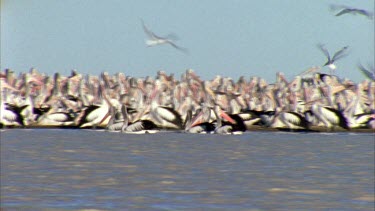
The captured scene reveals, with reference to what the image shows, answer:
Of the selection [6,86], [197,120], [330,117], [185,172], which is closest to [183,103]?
[197,120]

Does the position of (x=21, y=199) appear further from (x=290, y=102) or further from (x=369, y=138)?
(x=290, y=102)

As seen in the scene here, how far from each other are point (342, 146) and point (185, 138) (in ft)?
18.2

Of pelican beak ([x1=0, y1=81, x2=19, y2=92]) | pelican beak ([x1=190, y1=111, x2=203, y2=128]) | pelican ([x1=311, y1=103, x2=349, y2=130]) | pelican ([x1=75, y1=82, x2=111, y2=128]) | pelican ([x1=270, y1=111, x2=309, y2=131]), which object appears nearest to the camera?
pelican beak ([x1=190, y1=111, x2=203, y2=128])

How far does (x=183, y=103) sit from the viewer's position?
4475 cm

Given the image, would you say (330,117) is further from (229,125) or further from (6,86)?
(6,86)

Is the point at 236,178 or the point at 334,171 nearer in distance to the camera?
the point at 236,178

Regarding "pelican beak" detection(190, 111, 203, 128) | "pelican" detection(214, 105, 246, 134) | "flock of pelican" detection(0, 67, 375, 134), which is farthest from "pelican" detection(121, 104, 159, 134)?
"pelican" detection(214, 105, 246, 134)

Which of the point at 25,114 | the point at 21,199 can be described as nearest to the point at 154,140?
the point at 25,114

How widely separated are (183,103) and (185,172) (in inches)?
811

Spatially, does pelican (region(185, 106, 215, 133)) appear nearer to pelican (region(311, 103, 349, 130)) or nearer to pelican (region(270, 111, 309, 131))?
pelican (region(270, 111, 309, 131))

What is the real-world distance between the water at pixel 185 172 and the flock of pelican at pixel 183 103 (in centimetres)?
330

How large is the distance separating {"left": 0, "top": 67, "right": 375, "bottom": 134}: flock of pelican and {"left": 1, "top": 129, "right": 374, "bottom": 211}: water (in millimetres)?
3299

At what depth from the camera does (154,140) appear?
3612 centimetres

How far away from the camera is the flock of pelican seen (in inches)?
1663
